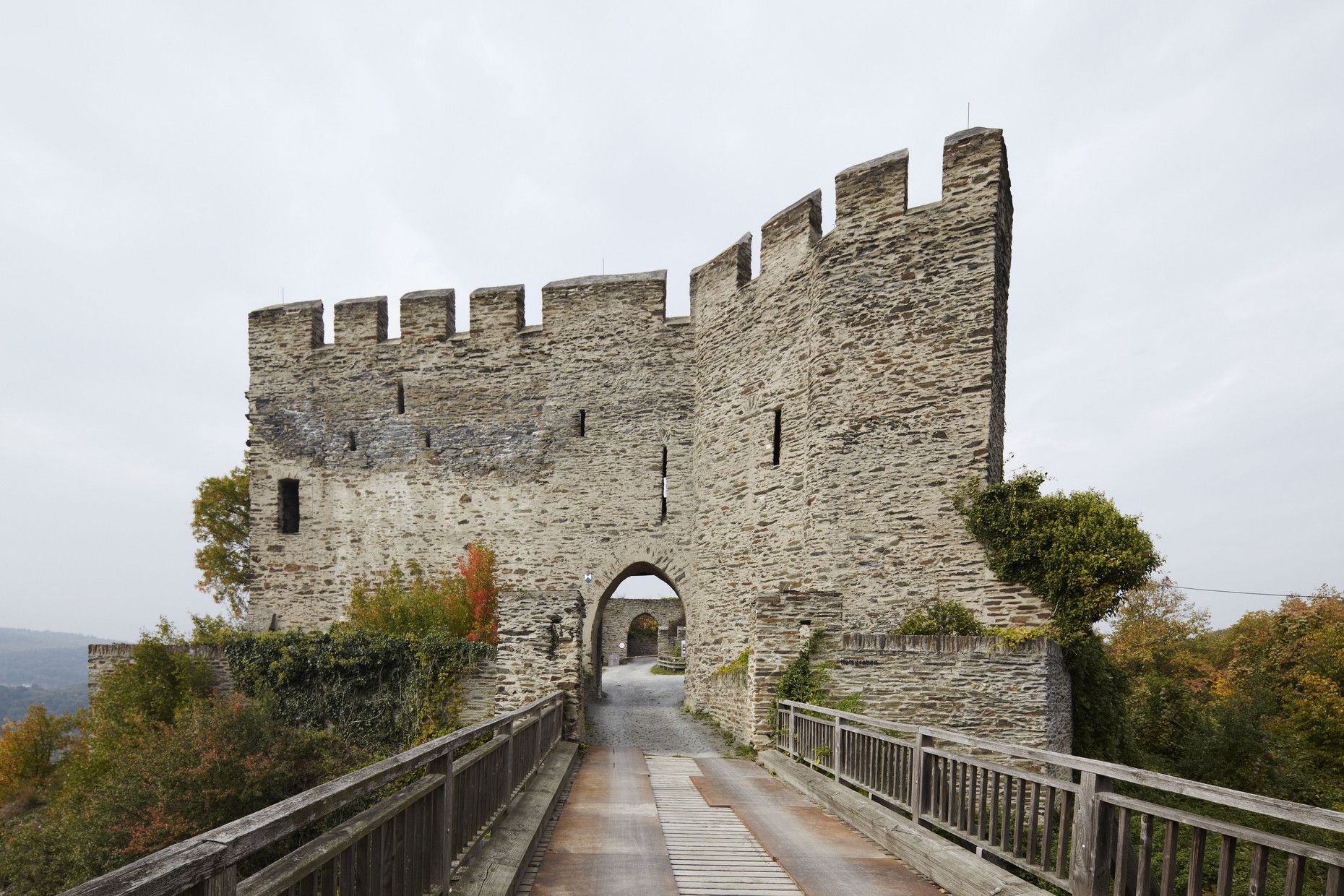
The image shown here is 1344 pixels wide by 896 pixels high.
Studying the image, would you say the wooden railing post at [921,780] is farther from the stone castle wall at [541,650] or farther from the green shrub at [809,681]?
the stone castle wall at [541,650]

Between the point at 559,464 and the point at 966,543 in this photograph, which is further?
the point at 559,464

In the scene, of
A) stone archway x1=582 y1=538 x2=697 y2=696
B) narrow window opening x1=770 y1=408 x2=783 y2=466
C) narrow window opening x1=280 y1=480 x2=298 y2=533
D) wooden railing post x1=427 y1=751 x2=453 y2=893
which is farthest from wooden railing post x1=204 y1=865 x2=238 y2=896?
narrow window opening x1=280 y1=480 x2=298 y2=533

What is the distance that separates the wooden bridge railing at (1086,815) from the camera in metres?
2.64

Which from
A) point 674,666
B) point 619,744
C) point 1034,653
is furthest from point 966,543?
point 674,666

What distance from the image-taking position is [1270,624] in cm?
1992

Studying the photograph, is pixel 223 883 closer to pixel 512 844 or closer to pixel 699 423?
pixel 512 844

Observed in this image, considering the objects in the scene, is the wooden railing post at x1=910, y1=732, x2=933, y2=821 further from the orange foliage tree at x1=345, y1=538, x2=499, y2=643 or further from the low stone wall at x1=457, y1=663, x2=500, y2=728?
the orange foliage tree at x1=345, y1=538, x2=499, y2=643

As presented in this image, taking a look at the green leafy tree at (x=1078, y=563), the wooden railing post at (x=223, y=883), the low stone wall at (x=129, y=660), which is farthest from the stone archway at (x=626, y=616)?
the wooden railing post at (x=223, y=883)

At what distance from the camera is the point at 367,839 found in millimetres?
2824

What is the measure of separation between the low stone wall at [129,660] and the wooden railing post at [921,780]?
13.1m

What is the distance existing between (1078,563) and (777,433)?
5519mm

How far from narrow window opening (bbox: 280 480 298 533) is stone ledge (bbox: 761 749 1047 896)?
1516cm

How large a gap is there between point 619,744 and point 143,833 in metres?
6.44

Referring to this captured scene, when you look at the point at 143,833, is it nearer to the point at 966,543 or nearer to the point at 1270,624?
the point at 966,543
